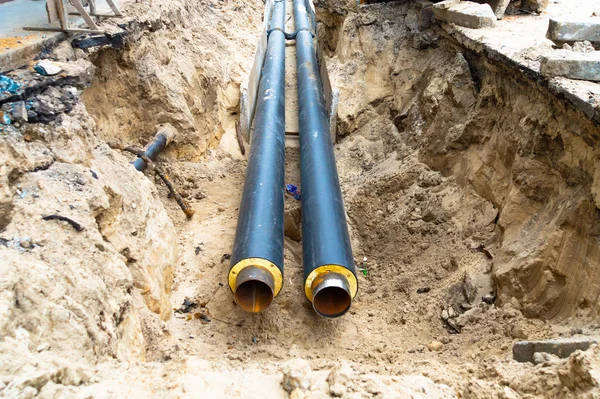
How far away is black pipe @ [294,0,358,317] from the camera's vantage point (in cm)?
380

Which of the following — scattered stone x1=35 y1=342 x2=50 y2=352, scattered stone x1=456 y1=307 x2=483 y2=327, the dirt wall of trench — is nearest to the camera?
scattered stone x1=35 y1=342 x2=50 y2=352

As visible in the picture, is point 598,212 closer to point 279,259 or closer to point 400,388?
point 400,388

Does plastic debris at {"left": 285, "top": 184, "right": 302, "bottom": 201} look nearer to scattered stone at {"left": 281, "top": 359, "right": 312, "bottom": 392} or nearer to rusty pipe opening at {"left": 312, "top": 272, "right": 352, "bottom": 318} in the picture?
rusty pipe opening at {"left": 312, "top": 272, "right": 352, "bottom": 318}

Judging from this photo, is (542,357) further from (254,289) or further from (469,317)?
(254,289)

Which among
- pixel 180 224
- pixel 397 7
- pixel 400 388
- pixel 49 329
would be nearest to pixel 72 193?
pixel 49 329

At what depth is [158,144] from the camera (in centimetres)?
540

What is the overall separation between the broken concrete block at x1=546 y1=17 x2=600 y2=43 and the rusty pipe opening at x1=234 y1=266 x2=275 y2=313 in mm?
3586

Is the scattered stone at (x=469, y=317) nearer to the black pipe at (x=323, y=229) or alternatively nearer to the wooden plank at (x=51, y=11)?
the black pipe at (x=323, y=229)

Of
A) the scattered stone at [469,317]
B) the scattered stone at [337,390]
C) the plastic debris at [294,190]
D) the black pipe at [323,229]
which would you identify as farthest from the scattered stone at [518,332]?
the plastic debris at [294,190]

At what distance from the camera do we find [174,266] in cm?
443

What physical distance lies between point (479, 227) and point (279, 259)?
2.05 m

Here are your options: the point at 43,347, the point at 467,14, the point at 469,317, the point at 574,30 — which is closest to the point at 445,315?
the point at 469,317

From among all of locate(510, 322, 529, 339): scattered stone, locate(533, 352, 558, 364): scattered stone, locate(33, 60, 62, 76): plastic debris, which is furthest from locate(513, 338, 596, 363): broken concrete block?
locate(33, 60, 62, 76): plastic debris

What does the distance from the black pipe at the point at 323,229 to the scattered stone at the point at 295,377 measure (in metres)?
1.50
